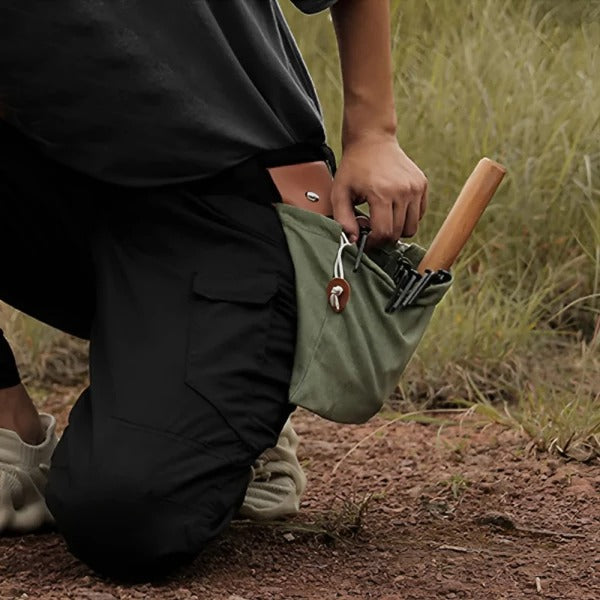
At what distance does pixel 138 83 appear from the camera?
183 centimetres

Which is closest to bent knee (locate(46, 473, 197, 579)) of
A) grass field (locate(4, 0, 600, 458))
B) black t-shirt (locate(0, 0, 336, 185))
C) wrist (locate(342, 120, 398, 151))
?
black t-shirt (locate(0, 0, 336, 185))

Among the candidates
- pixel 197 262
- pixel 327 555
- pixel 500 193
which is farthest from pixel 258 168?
pixel 500 193

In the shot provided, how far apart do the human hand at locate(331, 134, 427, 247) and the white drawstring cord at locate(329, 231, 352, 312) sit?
0.03 m

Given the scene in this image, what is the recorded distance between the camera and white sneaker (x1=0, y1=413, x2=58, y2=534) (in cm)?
199

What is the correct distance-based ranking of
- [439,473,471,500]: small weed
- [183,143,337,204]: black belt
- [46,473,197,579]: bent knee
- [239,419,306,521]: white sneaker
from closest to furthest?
[46,473,197,579]: bent knee → [183,143,337,204]: black belt → [239,419,306,521]: white sneaker → [439,473,471,500]: small weed

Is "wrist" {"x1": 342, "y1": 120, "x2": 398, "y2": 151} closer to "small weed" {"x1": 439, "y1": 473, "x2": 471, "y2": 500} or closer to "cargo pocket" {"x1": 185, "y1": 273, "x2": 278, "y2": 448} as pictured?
"cargo pocket" {"x1": 185, "y1": 273, "x2": 278, "y2": 448}

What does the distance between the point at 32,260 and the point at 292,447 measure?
0.48 meters

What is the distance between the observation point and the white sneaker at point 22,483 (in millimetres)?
1987

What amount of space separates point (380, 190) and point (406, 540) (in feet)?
1.58

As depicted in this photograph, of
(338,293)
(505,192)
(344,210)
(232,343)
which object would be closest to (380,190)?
(344,210)

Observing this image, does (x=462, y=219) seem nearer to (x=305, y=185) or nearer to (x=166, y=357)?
(x=305, y=185)

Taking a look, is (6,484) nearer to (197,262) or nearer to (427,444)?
(197,262)

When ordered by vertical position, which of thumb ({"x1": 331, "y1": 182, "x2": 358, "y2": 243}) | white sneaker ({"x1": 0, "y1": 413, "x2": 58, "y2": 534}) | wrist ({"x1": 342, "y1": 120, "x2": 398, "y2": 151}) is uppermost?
wrist ({"x1": 342, "y1": 120, "x2": 398, "y2": 151})

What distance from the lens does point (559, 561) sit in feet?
6.31
